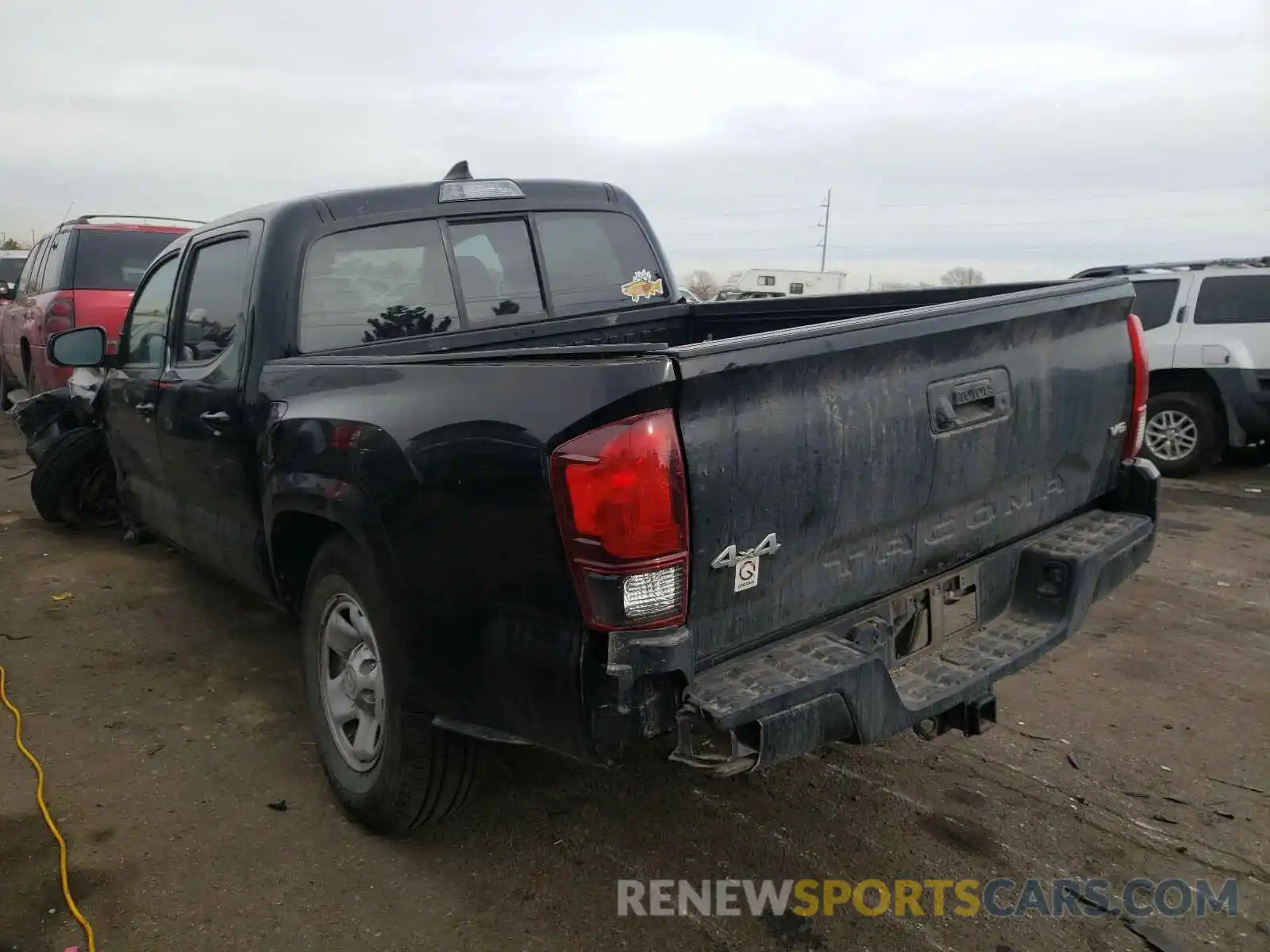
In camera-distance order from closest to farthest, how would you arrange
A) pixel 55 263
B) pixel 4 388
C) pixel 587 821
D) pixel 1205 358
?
pixel 587 821
pixel 1205 358
pixel 55 263
pixel 4 388

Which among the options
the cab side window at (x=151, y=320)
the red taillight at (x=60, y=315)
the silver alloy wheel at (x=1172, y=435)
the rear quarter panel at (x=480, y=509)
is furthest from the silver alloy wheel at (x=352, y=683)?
the silver alloy wheel at (x=1172, y=435)

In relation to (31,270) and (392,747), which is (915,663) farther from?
(31,270)

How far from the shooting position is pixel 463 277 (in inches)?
152

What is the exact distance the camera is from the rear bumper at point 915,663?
2113 millimetres

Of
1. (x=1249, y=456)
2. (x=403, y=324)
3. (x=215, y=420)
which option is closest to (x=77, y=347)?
(x=215, y=420)

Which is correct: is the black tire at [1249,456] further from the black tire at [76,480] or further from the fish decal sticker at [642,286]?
the black tire at [76,480]

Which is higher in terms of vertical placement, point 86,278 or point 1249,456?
point 86,278

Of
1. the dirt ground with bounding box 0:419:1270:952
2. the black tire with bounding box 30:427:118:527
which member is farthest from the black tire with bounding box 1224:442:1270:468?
the black tire with bounding box 30:427:118:527

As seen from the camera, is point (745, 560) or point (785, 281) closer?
point (745, 560)

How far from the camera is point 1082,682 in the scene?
13.9ft

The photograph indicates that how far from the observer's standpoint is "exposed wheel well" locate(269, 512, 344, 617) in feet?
10.6

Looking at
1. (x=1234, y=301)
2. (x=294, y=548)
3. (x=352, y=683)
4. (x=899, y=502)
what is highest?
(x=1234, y=301)

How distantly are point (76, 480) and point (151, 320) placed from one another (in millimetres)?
2266

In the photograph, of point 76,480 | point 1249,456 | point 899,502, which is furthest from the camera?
point 1249,456
